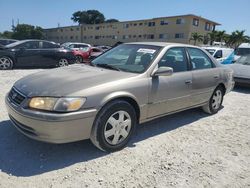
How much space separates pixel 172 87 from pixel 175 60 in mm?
591

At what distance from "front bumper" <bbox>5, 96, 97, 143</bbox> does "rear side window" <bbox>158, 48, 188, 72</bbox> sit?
1.63 meters

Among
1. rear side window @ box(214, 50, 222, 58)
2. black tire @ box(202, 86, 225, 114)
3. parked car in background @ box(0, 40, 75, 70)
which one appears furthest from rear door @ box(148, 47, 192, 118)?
rear side window @ box(214, 50, 222, 58)

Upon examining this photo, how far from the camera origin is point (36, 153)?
316cm

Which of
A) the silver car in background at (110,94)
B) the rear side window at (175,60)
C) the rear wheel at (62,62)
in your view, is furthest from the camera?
the rear wheel at (62,62)

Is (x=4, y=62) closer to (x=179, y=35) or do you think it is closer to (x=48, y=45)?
(x=48, y=45)

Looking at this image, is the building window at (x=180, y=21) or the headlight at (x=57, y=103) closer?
the headlight at (x=57, y=103)

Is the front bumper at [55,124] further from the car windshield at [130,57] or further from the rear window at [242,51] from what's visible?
the rear window at [242,51]

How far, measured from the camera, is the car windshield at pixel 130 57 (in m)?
3.79

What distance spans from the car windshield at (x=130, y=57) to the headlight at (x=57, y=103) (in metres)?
1.17

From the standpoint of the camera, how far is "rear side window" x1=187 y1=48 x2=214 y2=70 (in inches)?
180

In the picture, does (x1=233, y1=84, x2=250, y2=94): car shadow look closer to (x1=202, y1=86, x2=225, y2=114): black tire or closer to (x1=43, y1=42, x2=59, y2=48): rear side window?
(x1=202, y1=86, x2=225, y2=114): black tire

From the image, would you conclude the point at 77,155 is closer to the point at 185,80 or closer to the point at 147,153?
the point at 147,153

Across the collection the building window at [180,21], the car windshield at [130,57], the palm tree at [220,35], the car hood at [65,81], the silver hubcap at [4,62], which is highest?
the building window at [180,21]

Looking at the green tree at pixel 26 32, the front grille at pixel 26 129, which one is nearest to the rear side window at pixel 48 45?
the front grille at pixel 26 129
